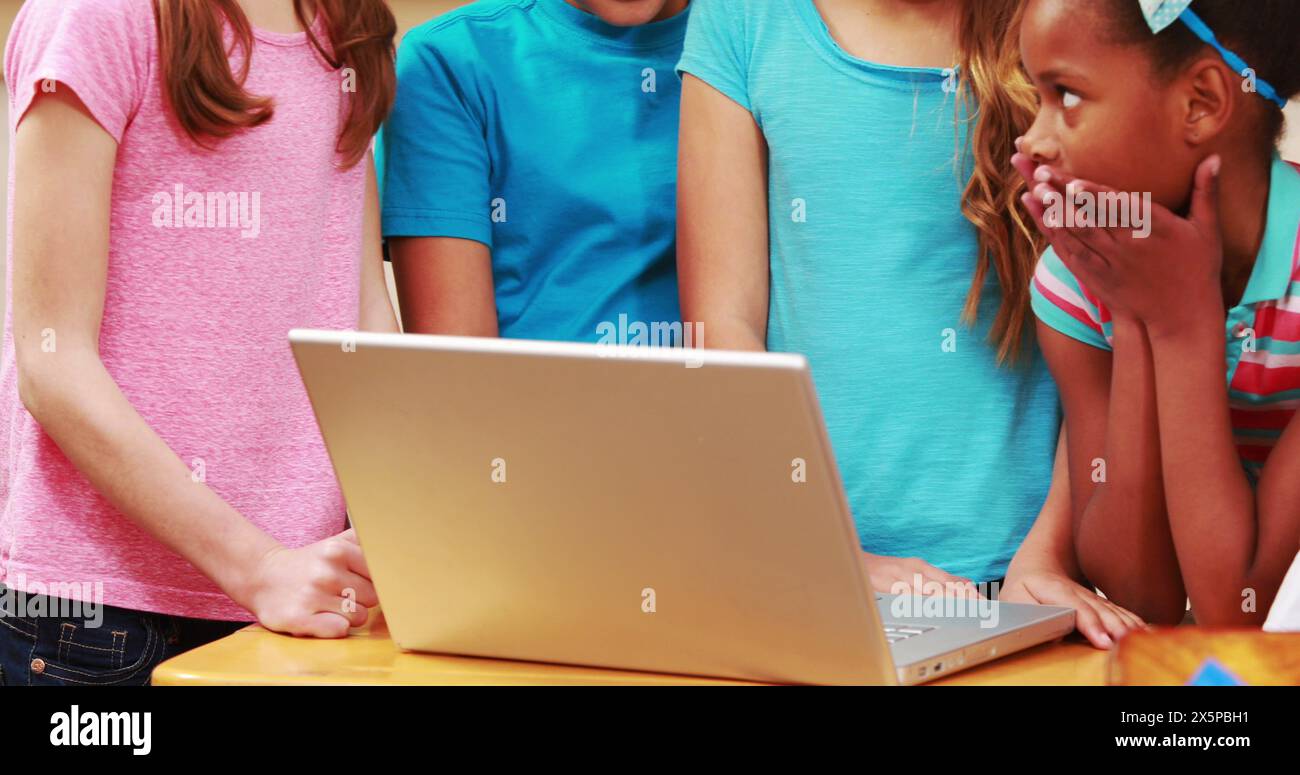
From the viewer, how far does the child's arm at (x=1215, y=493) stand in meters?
0.98

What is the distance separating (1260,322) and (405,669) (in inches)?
28.2

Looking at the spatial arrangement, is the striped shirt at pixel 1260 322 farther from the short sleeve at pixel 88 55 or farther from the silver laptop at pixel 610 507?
the short sleeve at pixel 88 55

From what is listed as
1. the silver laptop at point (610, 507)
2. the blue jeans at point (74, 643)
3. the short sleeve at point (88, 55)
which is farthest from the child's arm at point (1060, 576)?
the short sleeve at point (88, 55)

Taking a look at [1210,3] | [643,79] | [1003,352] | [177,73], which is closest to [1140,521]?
[1003,352]

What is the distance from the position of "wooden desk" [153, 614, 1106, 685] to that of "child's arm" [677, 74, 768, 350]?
479 millimetres

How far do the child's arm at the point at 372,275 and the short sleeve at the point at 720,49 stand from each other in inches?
12.3

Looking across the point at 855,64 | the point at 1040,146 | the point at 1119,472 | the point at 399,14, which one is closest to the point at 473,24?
the point at 855,64

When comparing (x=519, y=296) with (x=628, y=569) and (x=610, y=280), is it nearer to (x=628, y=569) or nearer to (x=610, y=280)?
(x=610, y=280)

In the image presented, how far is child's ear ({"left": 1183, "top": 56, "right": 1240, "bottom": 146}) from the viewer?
93 centimetres

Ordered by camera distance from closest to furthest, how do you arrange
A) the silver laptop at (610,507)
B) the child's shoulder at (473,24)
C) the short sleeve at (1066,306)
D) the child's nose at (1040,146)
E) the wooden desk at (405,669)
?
the silver laptop at (610,507), the wooden desk at (405,669), the child's nose at (1040,146), the short sleeve at (1066,306), the child's shoulder at (473,24)

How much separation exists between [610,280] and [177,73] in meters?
0.46

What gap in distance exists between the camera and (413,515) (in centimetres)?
72

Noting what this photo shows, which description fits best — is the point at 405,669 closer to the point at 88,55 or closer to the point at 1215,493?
the point at 88,55

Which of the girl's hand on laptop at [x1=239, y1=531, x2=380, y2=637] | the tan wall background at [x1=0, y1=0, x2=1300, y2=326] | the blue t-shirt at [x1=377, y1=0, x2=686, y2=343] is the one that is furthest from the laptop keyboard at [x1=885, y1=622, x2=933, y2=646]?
the tan wall background at [x1=0, y1=0, x2=1300, y2=326]
